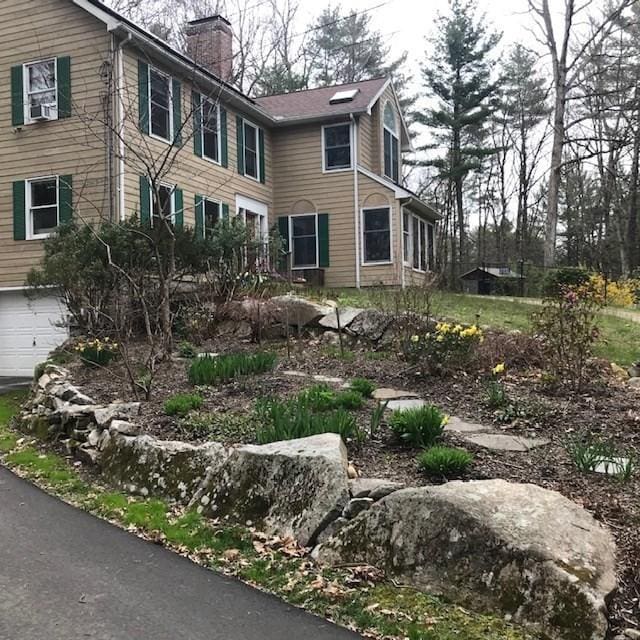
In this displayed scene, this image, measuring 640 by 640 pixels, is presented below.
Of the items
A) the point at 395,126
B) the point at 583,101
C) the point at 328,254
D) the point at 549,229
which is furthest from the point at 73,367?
the point at 583,101

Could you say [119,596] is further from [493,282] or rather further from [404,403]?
[493,282]

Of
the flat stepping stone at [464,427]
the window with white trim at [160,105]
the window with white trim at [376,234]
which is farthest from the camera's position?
the window with white trim at [376,234]

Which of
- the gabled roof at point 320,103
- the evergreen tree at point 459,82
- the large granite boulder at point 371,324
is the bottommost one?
the large granite boulder at point 371,324

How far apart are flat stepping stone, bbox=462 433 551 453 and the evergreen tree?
24.2 m

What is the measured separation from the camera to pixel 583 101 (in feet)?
94.3

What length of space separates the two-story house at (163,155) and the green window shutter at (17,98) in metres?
0.03

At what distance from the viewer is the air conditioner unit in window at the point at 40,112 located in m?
13.2

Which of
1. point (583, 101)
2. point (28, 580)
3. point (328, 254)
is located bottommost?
point (28, 580)

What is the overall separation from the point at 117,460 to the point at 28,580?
1866 millimetres

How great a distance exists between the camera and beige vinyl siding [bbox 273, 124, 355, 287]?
17109 millimetres

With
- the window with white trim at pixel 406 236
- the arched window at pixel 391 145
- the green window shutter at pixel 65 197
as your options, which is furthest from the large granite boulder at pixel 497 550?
the arched window at pixel 391 145

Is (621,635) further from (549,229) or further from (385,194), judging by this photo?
(549,229)

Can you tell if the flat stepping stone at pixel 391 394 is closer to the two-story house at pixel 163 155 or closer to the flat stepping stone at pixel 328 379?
the flat stepping stone at pixel 328 379

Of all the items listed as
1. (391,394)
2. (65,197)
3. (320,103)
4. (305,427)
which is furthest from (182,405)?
(320,103)
